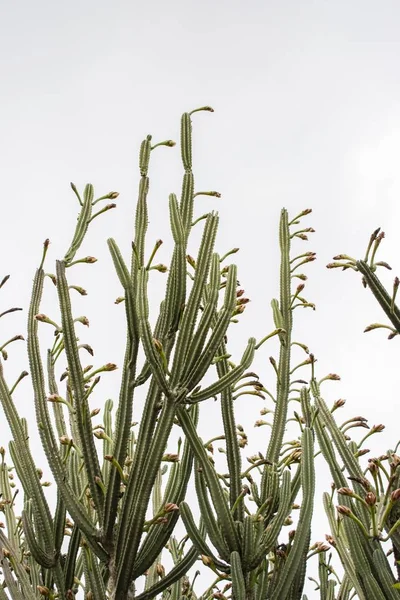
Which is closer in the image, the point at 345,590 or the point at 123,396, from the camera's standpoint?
the point at 123,396

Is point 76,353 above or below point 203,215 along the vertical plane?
below

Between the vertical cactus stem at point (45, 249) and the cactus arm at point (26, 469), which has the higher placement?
the vertical cactus stem at point (45, 249)

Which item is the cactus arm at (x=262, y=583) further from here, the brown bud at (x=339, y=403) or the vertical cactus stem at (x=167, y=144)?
the vertical cactus stem at (x=167, y=144)

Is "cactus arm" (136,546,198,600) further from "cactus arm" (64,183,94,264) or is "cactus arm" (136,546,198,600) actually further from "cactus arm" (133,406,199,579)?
"cactus arm" (64,183,94,264)

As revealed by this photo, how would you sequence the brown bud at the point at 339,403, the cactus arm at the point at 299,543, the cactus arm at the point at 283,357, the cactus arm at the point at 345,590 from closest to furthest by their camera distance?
the cactus arm at the point at 299,543
the brown bud at the point at 339,403
the cactus arm at the point at 283,357
the cactus arm at the point at 345,590

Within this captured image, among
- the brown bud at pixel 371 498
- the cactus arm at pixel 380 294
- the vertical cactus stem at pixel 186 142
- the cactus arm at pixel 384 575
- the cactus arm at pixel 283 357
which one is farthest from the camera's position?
the vertical cactus stem at pixel 186 142

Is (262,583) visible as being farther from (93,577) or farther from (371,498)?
(371,498)

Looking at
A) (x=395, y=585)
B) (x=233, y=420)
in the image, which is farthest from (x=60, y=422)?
(x=395, y=585)

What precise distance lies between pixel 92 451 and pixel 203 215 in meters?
1.61

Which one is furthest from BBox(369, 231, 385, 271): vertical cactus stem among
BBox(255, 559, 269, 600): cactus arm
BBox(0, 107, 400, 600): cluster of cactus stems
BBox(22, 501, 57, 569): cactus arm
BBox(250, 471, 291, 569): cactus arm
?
BBox(22, 501, 57, 569): cactus arm

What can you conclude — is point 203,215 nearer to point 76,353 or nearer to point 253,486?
point 76,353

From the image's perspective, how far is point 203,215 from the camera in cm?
490

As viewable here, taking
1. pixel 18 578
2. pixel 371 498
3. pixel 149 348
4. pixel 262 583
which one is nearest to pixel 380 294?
pixel 371 498

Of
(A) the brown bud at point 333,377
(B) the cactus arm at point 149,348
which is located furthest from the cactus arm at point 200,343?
(A) the brown bud at point 333,377
